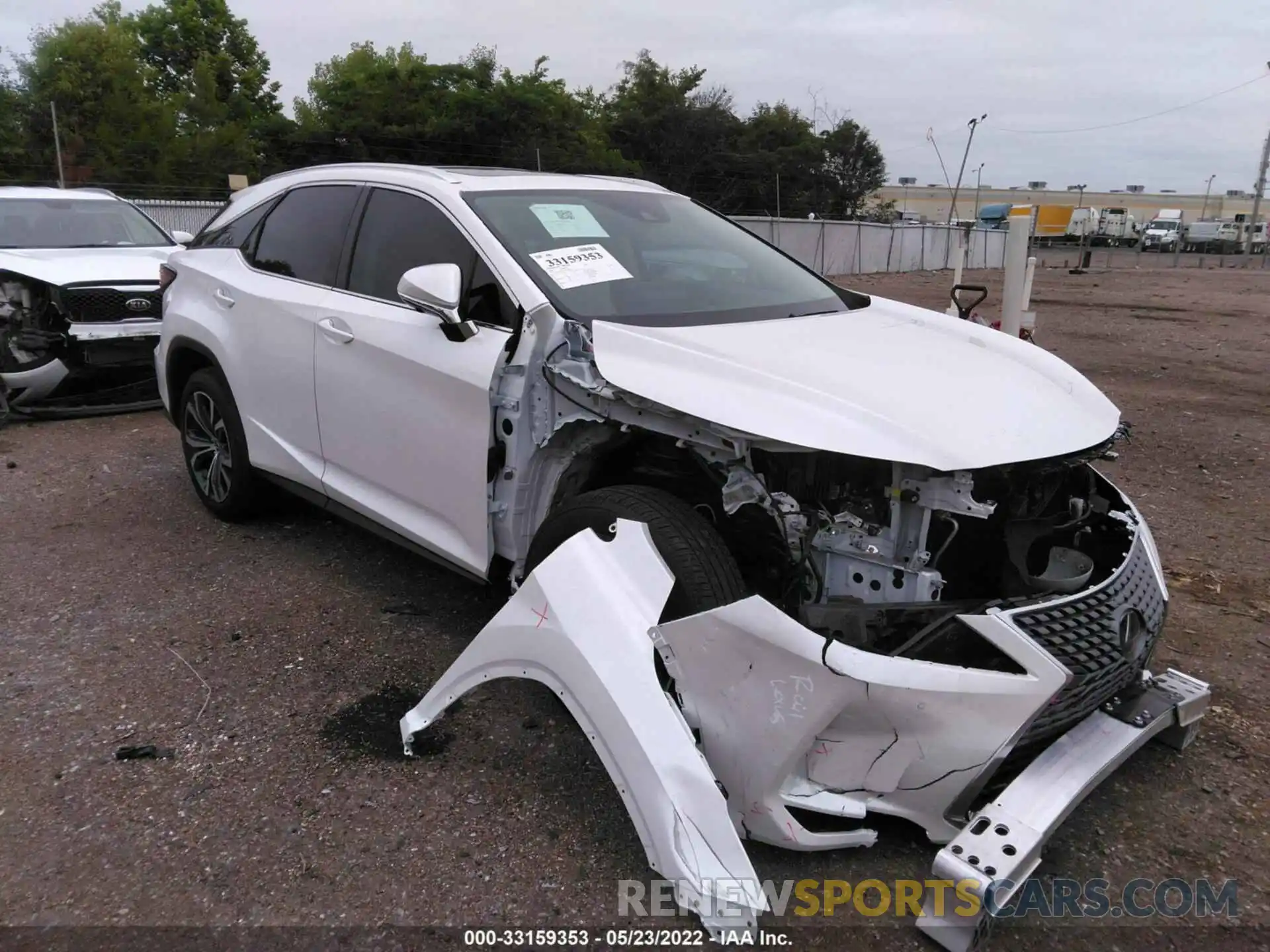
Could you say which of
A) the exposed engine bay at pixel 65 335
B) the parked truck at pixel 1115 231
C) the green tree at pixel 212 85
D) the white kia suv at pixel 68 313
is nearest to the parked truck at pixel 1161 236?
the parked truck at pixel 1115 231

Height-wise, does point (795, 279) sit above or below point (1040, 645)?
above

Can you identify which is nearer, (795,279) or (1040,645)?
(1040,645)

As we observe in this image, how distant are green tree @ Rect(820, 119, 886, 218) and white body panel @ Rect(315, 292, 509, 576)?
44.9 metres

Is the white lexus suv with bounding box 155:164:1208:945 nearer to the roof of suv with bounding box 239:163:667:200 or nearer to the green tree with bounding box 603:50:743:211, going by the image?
the roof of suv with bounding box 239:163:667:200

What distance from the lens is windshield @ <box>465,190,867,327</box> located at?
10.4ft

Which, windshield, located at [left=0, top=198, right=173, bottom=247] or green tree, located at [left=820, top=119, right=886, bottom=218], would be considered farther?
green tree, located at [left=820, top=119, right=886, bottom=218]

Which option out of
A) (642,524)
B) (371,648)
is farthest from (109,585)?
(642,524)

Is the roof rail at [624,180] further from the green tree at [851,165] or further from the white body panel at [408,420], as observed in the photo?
the green tree at [851,165]

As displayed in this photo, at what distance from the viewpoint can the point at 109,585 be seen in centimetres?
417

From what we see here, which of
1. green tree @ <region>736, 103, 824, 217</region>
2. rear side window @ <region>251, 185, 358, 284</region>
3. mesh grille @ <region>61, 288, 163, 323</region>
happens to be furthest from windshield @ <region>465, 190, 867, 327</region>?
green tree @ <region>736, 103, 824, 217</region>

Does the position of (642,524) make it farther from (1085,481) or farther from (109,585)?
(109,585)

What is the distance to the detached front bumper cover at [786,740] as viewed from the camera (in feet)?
6.91

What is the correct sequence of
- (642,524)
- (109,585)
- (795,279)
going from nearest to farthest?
(642,524) → (795,279) → (109,585)

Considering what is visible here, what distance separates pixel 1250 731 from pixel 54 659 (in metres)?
4.26
